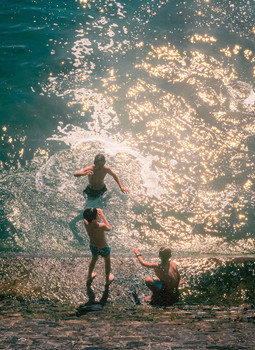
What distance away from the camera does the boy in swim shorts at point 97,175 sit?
7.10 metres

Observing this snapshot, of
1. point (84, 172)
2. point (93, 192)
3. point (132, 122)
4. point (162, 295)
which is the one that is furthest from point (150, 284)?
point (132, 122)

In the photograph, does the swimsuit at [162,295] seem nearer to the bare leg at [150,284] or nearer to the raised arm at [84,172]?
the bare leg at [150,284]

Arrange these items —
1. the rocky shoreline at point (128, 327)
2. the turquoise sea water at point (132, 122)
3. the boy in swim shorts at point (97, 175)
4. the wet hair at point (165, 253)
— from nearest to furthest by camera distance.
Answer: the rocky shoreline at point (128, 327) < the wet hair at point (165, 253) < the boy in swim shorts at point (97, 175) < the turquoise sea water at point (132, 122)

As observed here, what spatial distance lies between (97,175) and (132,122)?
12.6 feet

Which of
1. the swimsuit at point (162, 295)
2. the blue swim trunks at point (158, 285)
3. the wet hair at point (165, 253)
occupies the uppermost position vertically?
the wet hair at point (165, 253)

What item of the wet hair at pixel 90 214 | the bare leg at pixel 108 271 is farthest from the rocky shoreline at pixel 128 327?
the wet hair at pixel 90 214

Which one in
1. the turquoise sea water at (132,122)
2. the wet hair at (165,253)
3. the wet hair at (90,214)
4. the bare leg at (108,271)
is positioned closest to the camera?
the wet hair at (90,214)

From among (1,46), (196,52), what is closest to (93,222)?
(196,52)

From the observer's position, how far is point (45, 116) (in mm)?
11031

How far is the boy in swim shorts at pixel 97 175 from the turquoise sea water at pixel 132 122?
50 centimetres

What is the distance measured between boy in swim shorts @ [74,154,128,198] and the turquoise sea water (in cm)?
50

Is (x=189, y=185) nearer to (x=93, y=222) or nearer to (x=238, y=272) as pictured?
(x=238, y=272)

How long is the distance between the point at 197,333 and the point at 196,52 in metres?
12.4

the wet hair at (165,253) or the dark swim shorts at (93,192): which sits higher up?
the wet hair at (165,253)
